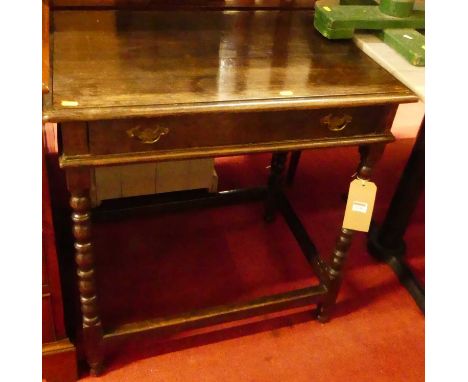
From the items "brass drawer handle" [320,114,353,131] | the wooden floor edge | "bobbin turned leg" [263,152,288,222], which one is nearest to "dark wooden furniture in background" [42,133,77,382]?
the wooden floor edge

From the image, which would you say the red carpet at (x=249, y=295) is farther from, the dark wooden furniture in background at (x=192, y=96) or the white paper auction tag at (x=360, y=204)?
the white paper auction tag at (x=360, y=204)

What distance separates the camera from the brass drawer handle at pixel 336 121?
1.03 metres

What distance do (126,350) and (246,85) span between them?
2.67 ft

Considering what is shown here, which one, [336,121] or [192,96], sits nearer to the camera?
[192,96]

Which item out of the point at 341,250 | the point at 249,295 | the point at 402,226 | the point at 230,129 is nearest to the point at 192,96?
the point at 230,129

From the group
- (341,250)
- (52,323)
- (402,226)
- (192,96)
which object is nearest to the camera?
(192,96)

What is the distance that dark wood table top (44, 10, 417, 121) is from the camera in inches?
35.2

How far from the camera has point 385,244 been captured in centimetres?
173

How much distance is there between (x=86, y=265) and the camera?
1096 millimetres

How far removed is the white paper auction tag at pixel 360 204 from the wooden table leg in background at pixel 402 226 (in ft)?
1.48

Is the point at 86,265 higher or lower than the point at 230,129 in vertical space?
lower

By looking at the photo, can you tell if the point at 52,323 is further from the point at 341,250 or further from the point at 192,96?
the point at 341,250

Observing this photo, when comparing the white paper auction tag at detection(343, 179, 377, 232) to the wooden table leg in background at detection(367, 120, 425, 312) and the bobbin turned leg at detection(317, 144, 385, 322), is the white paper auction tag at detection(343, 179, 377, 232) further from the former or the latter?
the wooden table leg in background at detection(367, 120, 425, 312)

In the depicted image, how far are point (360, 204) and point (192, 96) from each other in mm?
490
